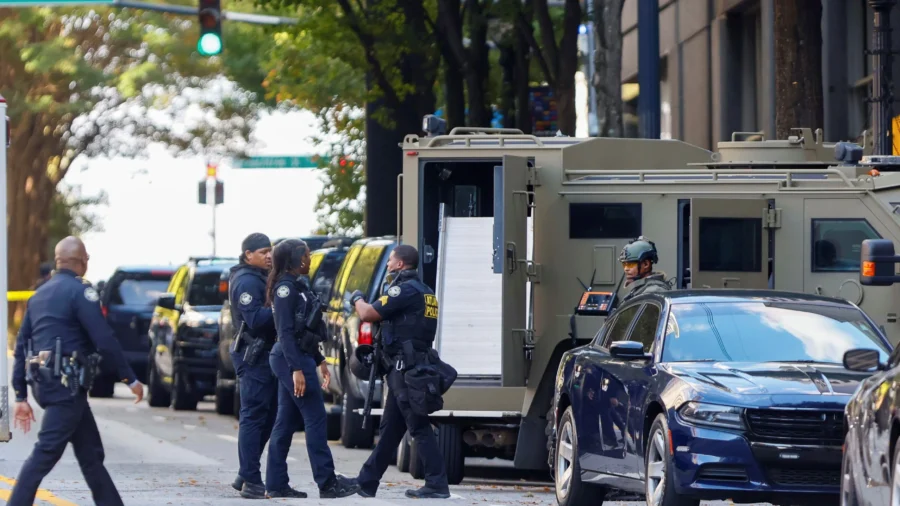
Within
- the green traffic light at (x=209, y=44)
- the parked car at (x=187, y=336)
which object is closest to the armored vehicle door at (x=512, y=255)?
the green traffic light at (x=209, y=44)

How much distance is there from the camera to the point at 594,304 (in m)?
14.6

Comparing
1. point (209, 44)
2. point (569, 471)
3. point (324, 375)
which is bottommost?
point (569, 471)

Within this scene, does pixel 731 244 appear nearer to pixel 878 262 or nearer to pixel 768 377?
pixel 878 262

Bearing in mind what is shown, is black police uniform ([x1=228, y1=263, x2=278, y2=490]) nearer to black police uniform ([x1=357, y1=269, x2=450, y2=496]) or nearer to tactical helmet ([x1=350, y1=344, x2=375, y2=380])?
tactical helmet ([x1=350, y1=344, x2=375, y2=380])

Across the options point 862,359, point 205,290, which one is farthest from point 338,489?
point 205,290

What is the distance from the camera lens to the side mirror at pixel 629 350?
11.2 m

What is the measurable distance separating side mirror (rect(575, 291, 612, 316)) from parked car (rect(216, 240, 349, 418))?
21.7 ft

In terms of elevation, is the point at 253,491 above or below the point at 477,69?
below

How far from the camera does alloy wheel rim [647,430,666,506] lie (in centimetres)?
1073

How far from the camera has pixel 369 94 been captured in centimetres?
2689

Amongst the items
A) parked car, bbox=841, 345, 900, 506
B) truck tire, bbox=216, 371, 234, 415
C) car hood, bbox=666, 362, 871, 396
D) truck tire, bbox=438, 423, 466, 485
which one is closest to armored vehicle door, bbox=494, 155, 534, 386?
truck tire, bbox=438, 423, 466, 485

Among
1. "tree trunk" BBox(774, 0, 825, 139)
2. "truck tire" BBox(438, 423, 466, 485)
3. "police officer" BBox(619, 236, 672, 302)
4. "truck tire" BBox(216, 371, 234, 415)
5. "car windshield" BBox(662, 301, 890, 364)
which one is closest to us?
"car windshield" BBox(662, 301, 890, 364)

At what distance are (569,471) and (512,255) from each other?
104 inches

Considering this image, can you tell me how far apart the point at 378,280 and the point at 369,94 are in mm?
9131
